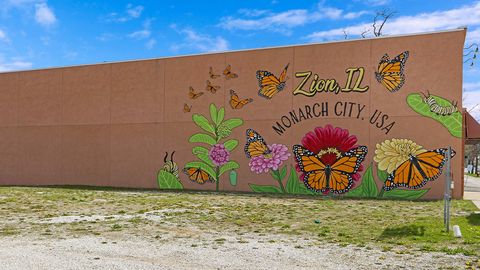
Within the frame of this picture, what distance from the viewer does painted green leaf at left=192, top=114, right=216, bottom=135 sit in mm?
19906

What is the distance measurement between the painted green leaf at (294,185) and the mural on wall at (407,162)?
2.95 meters

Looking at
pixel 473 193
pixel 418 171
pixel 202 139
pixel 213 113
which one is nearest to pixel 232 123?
pixel 213 113

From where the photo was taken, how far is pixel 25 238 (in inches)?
315

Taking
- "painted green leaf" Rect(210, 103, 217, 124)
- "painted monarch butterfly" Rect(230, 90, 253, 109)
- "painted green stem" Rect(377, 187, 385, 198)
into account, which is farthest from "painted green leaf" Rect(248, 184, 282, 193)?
"painted green stem" Rect(377, 187, 385, 198)

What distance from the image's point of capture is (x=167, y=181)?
67.8 ft

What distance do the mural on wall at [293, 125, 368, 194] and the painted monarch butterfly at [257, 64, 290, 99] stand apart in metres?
2.24

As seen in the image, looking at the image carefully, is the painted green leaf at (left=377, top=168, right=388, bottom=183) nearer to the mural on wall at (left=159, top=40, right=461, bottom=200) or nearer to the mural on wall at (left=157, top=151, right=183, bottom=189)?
the mural on wall at (left=159, top=40, right=461, bottom=200)

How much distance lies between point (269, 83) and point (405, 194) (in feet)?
21.9

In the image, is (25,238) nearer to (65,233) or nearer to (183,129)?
(65,233)

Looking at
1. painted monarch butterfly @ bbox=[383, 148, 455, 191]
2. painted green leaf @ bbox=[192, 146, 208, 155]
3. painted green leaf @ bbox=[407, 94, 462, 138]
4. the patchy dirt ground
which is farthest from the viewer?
painted green leaf @ bbox=[192, 146, 208, 155]

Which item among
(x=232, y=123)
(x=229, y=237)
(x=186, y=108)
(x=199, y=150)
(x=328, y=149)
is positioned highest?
(x=186, y=108)

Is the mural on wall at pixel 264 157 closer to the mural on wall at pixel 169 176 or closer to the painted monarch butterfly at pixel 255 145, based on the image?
the painted monarch butterfly at pixel 255 145

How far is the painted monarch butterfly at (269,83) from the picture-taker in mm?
18672

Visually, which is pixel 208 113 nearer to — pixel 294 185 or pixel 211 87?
pixel 211 87
